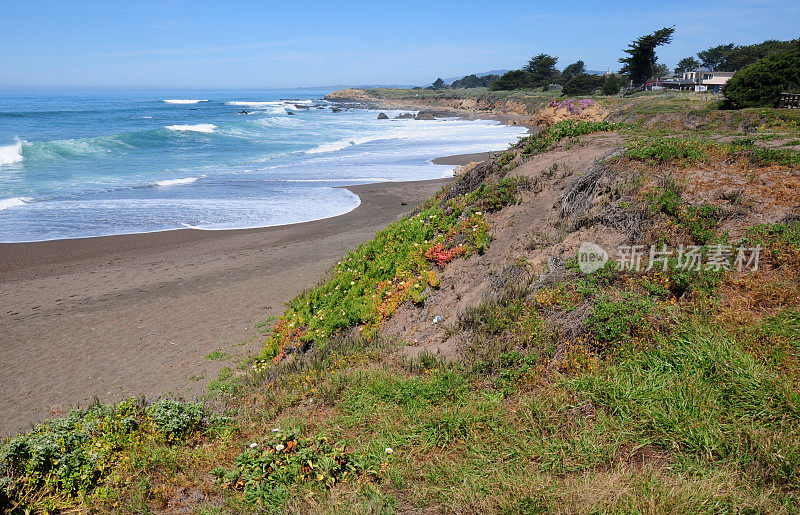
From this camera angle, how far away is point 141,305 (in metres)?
10.1

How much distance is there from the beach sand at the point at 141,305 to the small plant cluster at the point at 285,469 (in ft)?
10.2

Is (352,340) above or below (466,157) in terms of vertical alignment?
below

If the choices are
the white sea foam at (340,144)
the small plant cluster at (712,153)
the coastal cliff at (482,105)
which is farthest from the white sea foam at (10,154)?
the coastal cliff at (482,105)

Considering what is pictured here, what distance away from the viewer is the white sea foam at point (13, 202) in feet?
62.2

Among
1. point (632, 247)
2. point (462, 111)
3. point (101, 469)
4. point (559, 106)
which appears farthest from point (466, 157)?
point (462, 111)

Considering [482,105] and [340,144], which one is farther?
[482,105]

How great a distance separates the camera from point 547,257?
21.9 ft

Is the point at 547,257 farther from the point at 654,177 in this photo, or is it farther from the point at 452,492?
the point at 452,492

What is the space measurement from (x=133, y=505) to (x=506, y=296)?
14.6 feet

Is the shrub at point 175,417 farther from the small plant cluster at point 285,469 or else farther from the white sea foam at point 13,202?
the white sea foam at point 13,202

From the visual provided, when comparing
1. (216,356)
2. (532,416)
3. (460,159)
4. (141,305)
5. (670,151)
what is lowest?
(216,356)

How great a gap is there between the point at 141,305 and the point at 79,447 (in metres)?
6.21

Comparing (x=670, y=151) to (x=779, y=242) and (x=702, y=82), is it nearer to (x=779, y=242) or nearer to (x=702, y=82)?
(x=779, y=242)

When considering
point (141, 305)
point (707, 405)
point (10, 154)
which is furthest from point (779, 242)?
point (10, 154)
